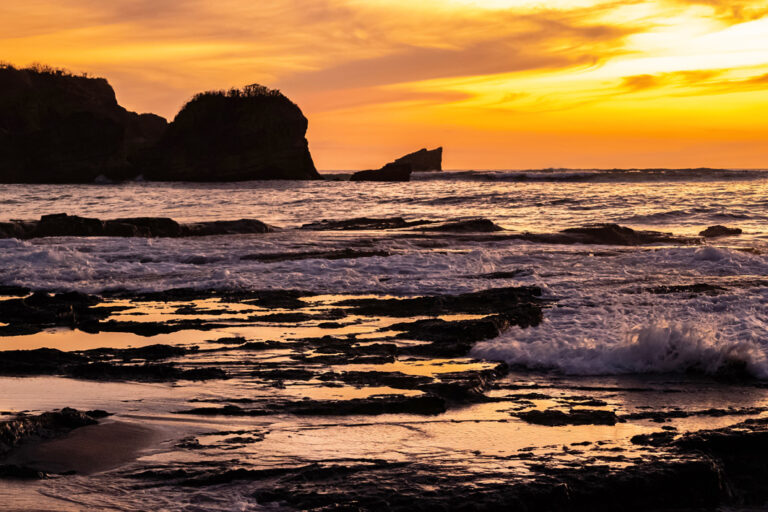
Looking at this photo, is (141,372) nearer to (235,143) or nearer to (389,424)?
(389,424)

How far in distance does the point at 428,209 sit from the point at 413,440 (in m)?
30.7

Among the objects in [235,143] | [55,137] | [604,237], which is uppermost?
[55,137]

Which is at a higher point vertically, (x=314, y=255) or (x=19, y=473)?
(x=314, y=255)

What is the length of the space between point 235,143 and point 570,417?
82.9m

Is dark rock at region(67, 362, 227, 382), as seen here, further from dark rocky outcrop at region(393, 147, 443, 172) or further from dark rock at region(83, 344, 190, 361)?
dark rocky outcrop at region(393, 147, 443, 172)

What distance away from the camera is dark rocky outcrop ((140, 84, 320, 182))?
8269 centimetres

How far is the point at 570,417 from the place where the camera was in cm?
512

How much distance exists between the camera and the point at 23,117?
8931 centimetres

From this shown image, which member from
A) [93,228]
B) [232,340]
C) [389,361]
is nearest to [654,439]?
[389,361]

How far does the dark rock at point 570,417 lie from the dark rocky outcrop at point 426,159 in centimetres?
12098

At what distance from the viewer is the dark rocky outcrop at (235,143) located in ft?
271

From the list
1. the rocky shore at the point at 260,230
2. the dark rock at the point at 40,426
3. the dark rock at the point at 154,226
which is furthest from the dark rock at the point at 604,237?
the dark rock at the point at 40,426

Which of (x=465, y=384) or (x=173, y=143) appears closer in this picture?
(x=465, y=384)

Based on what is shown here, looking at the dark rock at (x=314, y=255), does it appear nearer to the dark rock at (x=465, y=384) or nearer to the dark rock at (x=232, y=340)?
the dark rock at (x=232, y=340)
